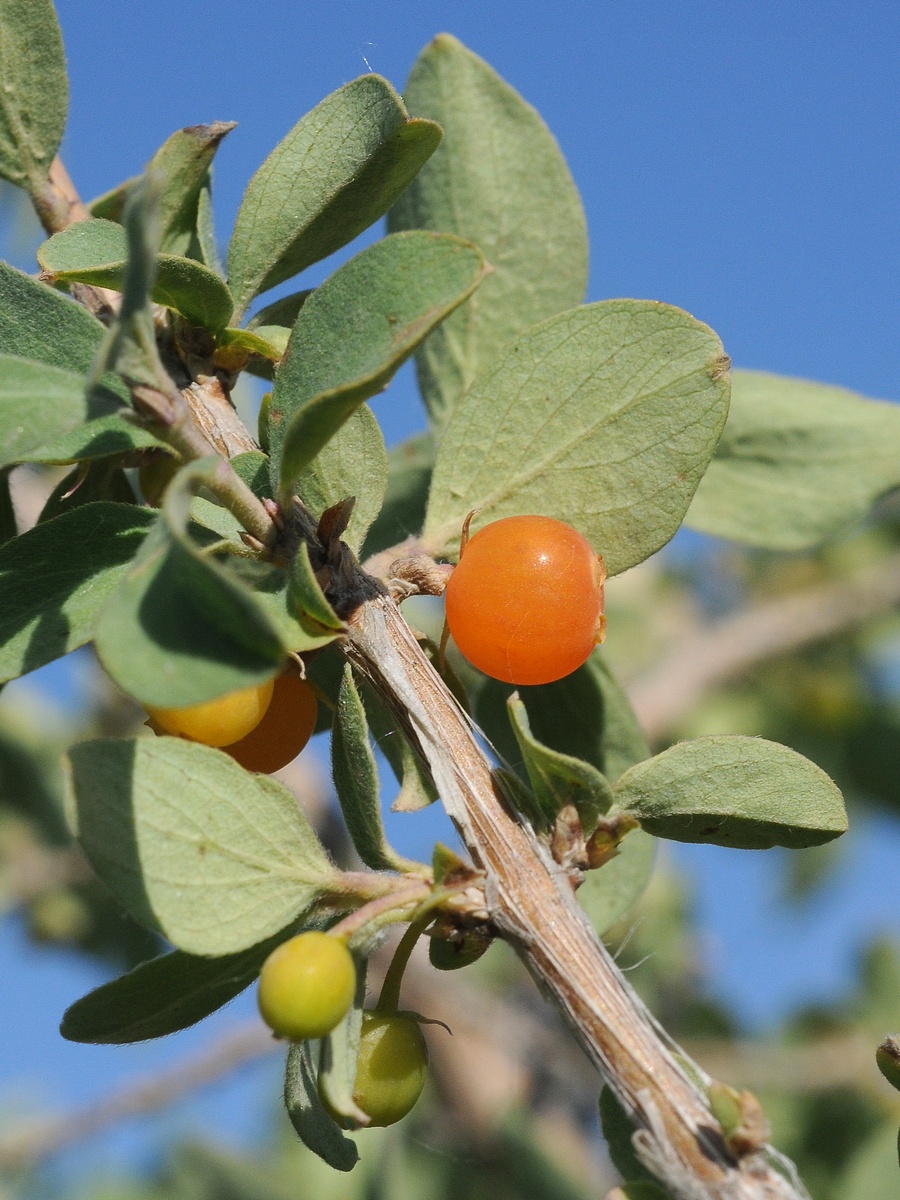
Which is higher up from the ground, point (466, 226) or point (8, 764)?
point (466, 226)

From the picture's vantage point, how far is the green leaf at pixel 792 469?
195 centimetres

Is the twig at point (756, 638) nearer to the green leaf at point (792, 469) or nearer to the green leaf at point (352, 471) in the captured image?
the green leaf at point (792, 469)

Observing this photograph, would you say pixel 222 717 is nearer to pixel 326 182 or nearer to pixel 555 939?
pixel 555 939

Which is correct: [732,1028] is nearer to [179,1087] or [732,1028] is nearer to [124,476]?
[179,1087]

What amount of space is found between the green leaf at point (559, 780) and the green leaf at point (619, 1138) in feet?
0.97

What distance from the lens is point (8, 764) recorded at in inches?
170

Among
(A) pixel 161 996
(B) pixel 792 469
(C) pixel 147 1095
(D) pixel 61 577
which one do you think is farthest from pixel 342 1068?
(C) pixel 147 1095

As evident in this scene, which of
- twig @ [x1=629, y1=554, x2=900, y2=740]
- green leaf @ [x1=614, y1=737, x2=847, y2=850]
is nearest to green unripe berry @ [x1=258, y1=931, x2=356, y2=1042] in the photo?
green leaf @ [x1=614, y1=737, x2=847, y2=850]

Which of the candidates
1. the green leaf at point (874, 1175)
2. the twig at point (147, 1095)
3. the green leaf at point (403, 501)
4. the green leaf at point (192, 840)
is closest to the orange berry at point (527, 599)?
the green leaf at point (192, 840)

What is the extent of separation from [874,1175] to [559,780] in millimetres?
1978

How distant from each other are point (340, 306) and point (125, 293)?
0.81 ft

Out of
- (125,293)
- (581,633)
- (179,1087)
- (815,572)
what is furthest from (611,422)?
(815,572)

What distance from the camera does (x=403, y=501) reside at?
193 cm

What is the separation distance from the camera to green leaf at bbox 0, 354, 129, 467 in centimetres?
99
